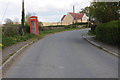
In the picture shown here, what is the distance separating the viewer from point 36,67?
8273 millimetres

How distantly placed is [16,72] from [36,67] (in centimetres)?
104

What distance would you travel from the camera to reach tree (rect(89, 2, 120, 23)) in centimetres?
1938

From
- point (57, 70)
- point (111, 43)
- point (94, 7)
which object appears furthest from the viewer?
point (94, 7)

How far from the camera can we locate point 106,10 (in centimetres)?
1967

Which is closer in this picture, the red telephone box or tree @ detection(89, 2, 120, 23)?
tree @ detection(89, 2, 120, 23)

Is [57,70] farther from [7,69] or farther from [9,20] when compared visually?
[9,20]

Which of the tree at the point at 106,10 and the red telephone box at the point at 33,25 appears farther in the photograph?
the red telephone box at the point at 33,25

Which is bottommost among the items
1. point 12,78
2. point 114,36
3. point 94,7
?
point 12,78

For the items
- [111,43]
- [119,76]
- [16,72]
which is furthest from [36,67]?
[111,43]

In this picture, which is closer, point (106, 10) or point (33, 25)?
point (106, 10)

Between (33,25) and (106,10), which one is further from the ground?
(106,10)

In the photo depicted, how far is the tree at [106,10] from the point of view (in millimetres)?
19375

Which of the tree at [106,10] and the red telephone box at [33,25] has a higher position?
the tree at [106,10]

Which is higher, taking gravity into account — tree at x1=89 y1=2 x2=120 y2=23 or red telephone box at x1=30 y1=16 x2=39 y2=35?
tree at x1=89 y1=2 x2=120 y2=23
